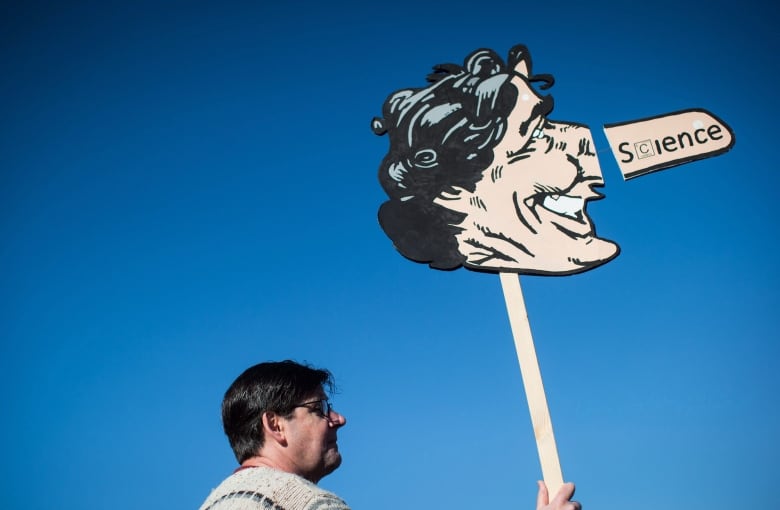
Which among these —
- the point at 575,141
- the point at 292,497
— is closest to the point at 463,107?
the point at 575,141

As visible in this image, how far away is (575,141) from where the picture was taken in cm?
274

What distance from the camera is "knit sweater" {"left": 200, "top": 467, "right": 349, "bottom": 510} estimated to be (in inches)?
54.0

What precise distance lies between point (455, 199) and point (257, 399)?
1.33m

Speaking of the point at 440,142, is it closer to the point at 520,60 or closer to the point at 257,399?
the point at 520,60

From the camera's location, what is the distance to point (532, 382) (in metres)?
2.42

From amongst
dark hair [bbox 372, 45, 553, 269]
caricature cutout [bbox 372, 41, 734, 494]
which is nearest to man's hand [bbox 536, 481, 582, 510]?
caricature cutout [bbox 372, 41, 734, 494]

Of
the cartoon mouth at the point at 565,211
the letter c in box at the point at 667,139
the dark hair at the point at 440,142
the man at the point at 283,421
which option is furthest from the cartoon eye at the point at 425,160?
the man at the point at 283,421

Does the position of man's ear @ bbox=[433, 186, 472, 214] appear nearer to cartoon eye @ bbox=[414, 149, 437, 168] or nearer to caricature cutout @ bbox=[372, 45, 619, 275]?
caricature cutout @ bbox=[372, 45, 619, 275]

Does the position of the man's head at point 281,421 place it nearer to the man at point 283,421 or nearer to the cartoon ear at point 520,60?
the man at point 283,421

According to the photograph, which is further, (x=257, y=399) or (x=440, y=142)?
(x=440, y=142)

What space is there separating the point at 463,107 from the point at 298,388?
160cm

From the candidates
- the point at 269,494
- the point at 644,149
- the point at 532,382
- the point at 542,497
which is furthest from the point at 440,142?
the point at 269,494

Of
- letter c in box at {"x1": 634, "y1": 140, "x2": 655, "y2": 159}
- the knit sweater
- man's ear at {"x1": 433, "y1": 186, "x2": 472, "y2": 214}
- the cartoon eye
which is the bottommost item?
the knit sweater

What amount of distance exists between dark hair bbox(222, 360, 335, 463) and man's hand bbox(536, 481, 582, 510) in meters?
0.78
